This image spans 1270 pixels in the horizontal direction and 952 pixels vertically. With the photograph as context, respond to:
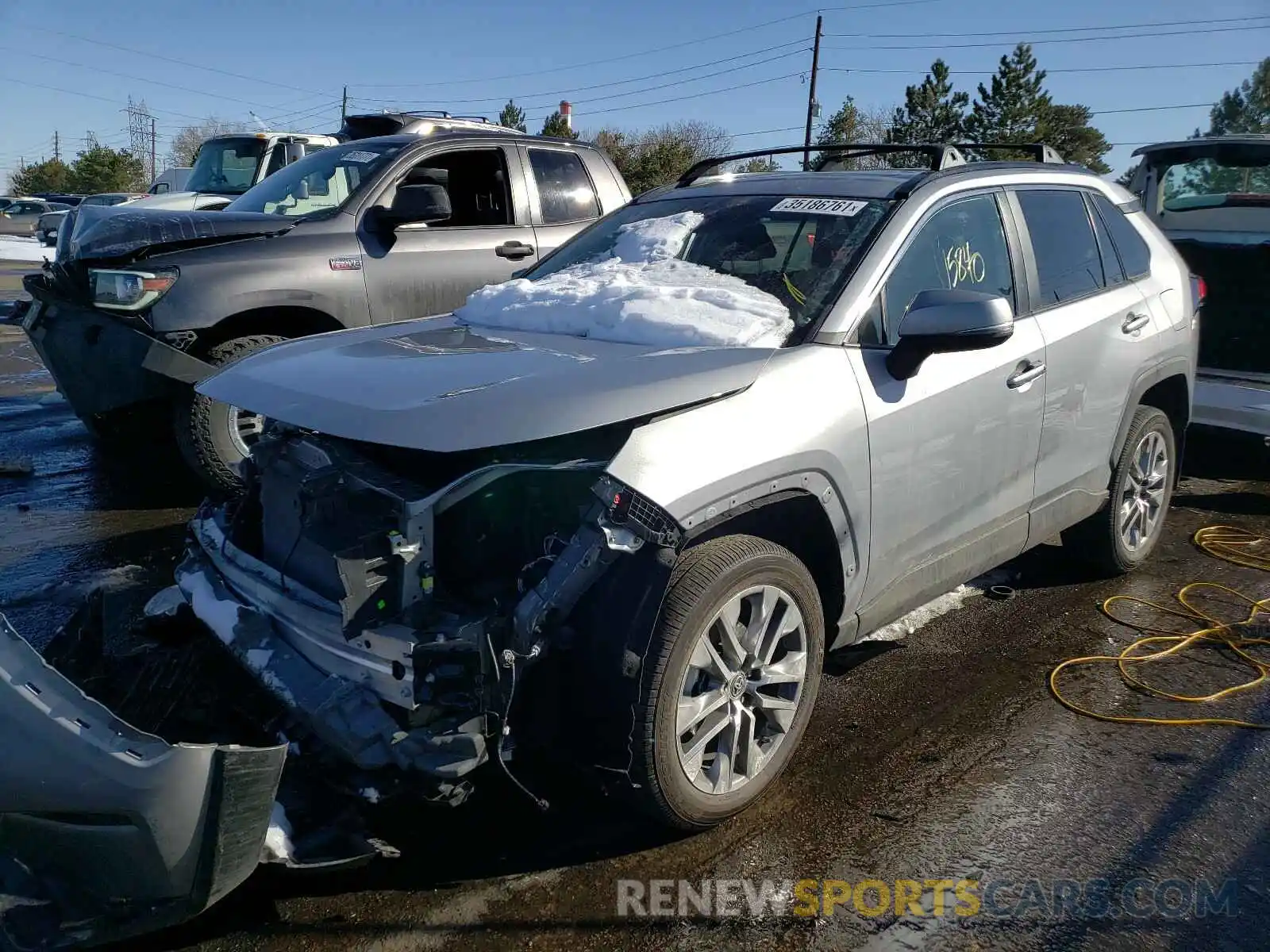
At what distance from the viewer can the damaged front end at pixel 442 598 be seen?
8.14 feet

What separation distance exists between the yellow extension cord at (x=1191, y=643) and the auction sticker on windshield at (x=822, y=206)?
2059mm

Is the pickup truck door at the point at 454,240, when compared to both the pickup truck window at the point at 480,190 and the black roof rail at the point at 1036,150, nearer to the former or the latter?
the pickup truck window at the point at 480,190

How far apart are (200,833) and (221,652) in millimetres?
1129

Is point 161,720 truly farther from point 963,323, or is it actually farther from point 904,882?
point 963,323

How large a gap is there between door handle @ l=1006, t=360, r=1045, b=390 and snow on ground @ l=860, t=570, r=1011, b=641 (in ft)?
3.01

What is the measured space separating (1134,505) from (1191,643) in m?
0.86

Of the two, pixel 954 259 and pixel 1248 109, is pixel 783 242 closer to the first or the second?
pixel 954 259

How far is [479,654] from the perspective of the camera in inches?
96.7

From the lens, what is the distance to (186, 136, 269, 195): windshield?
11688 millimetres

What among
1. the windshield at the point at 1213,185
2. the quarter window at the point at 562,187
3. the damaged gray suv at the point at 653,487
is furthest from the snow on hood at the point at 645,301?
the windshield at the point at 1213,185

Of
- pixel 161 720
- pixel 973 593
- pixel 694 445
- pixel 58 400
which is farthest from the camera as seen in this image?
pixel 58 400

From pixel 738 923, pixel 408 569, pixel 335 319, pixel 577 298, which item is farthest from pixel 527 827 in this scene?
pixel 335 319

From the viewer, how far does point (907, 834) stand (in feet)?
9.71

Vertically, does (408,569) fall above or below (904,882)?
above
